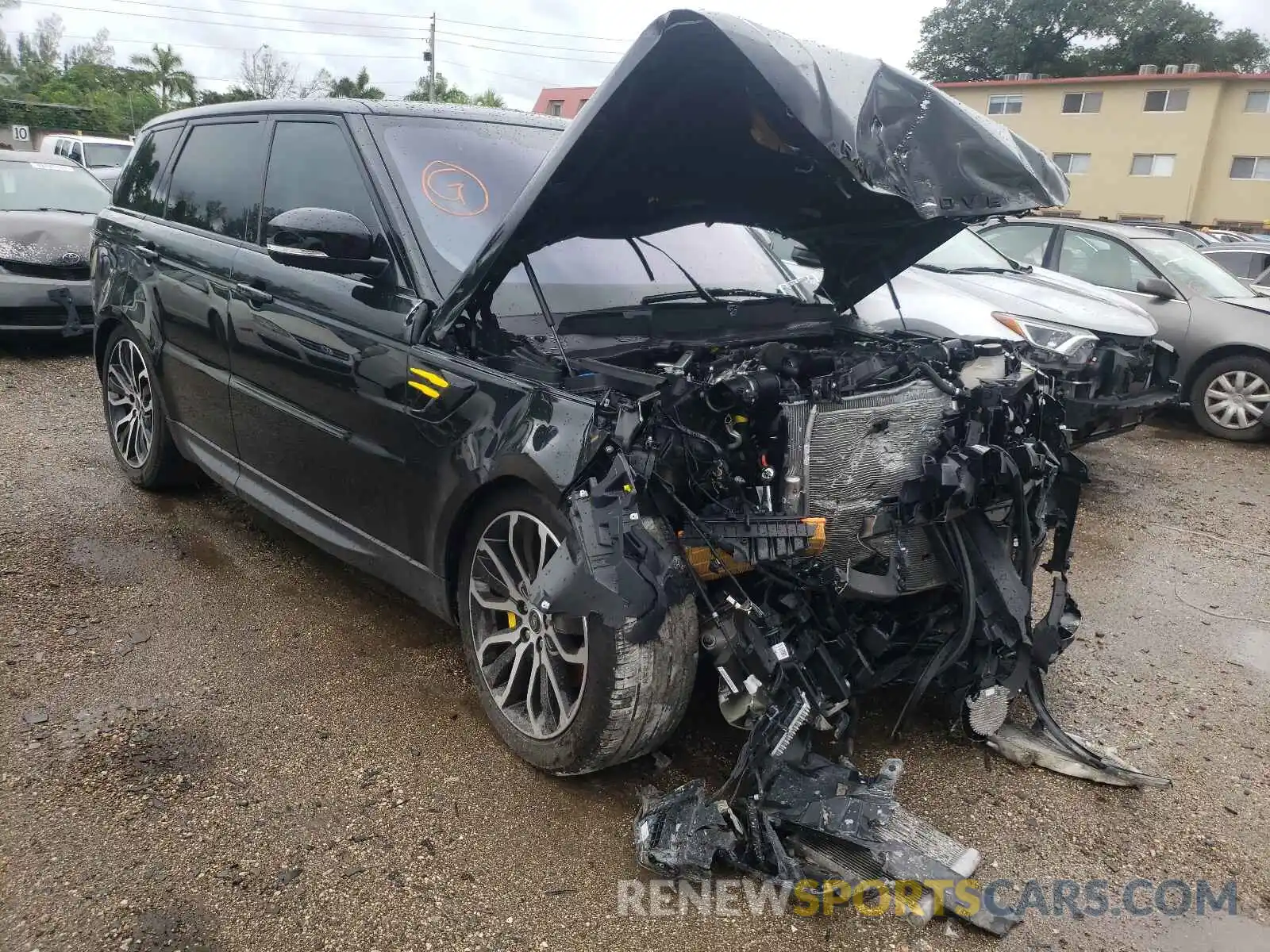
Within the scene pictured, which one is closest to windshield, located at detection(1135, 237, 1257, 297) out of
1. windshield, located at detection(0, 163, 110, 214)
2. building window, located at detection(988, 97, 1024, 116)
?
windshield, located at detection(0, 163, 110, 214)

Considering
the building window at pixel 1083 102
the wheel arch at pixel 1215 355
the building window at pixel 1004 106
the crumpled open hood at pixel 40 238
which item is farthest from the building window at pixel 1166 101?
the crumpled open hood at pixel 40 238

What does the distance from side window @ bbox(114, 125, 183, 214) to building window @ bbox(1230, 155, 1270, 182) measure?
1645 inches

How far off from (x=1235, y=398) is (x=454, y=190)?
7206mm

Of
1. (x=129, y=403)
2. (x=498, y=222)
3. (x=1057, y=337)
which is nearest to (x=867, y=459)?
(x=498, y=222)

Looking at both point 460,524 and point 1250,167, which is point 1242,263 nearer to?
point 460,524

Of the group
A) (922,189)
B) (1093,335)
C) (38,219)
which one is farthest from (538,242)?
(38,219)

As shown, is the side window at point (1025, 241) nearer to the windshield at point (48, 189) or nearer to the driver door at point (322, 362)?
the driver door at point (322, 362)

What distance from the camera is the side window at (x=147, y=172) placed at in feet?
15.0

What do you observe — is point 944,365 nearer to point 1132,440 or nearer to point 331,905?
point 331,905

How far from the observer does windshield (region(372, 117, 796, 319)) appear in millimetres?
3051

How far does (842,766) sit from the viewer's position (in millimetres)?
2516

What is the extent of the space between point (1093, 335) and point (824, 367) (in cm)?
406

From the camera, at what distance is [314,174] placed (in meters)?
3.43

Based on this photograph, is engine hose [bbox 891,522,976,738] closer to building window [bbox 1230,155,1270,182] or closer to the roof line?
the roof line
